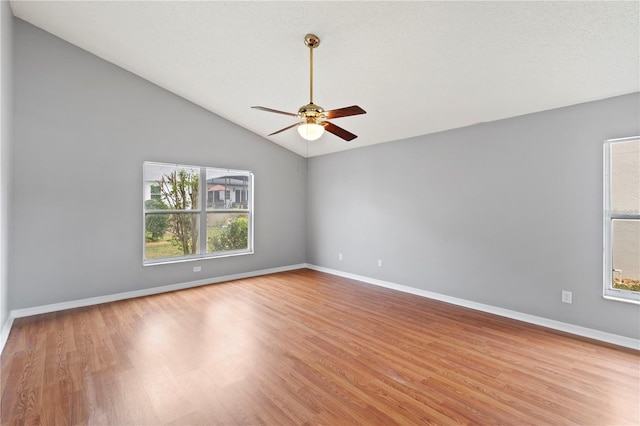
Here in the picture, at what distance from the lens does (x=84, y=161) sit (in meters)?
4.01

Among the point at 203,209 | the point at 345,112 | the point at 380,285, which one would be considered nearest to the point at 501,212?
the point at 380,285

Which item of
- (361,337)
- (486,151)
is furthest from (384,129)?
(361,337)

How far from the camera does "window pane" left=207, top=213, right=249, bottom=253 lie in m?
5.35

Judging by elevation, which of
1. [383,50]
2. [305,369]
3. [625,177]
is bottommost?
[305,369]

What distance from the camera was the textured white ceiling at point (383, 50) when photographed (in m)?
2.38

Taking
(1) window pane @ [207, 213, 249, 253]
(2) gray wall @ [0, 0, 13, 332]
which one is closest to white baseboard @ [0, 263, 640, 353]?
(2) gray wall @ [0, 0, 13, 332]

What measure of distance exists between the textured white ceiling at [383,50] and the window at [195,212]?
4.86ft

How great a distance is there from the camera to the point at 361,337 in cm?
306

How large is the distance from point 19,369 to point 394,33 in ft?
14.4

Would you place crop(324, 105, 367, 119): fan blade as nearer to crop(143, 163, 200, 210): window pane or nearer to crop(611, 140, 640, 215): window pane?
crop(611, 140, 640, 215): window pane

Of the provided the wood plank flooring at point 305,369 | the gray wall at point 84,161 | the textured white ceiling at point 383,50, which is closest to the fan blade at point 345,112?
the textured white ceiling at point 383,50

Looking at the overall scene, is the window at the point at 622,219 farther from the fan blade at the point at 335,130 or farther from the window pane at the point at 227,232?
the window pane at the point at 227,232

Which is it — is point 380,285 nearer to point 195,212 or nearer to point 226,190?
point 226,190

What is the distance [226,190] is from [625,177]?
5537mm
